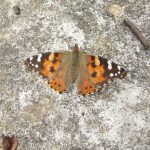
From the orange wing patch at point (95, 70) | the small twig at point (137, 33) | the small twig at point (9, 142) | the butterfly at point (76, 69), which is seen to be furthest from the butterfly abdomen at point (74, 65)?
the small twig at point (9, 142)

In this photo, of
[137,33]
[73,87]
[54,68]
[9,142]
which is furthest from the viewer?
[137,33]

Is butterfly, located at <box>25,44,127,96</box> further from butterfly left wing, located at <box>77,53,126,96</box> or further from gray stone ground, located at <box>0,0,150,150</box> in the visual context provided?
→ gray stone ground, located at <box>0,0,150,150</box>

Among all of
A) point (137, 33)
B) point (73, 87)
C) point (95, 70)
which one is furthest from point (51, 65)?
point (137, 33)

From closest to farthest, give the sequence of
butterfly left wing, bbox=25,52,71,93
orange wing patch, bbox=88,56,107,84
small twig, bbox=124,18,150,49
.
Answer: orange wing patch, bbox=88,56,107,84 < butterfly left wing, bbox=25,52,71,93 < small twig, bbox=124,18,150,49

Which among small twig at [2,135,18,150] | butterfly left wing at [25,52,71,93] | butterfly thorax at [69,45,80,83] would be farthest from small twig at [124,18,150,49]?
small twig at [2,135,18,150]

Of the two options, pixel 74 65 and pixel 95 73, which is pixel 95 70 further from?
pixel 74 65

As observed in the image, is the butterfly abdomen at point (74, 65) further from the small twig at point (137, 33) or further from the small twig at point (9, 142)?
the small twig at point (9, 142)
